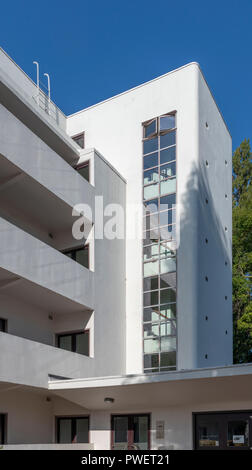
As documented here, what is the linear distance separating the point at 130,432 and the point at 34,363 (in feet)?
13.7

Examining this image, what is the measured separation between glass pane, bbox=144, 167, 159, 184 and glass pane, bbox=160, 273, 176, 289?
4.18 m

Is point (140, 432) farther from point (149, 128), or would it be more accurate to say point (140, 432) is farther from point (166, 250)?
point (149, 128)

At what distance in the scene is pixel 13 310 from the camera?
60.5 feet

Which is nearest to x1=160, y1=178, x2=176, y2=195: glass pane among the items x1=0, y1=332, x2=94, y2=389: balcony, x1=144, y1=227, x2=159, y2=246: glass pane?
x1=144, y1=227, x2=159, y2=246: glass pane

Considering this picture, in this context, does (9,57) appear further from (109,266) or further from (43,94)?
(109,266)

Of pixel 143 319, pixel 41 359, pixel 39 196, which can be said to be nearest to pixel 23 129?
pixel 39 196

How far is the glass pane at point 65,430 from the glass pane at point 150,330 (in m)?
4.41

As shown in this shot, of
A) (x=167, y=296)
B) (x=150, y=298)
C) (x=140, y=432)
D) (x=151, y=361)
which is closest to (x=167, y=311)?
(x=167, y=296)

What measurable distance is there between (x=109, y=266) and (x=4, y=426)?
23.6 ft

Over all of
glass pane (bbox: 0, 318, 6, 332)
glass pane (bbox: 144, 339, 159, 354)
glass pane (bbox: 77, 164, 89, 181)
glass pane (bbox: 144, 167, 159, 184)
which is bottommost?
glass pane (bbox: 144, 339, 159, 354)

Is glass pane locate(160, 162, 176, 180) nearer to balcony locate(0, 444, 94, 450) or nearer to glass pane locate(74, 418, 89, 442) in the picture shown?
glass pane locate(74, 418, 89, 442)

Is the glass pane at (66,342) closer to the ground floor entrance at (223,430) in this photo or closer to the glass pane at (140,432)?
the glass pane at (140,432)

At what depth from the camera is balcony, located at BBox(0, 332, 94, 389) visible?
51.0ft

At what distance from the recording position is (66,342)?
67.5 feet
